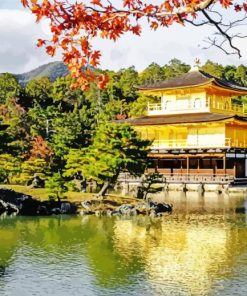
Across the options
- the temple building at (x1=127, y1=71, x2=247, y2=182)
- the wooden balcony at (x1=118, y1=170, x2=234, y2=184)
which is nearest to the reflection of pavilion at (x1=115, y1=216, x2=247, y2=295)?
the wooden balcony at (x1=118, y1=170, x2=234, y2=184)

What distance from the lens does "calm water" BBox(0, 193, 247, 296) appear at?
448 inches

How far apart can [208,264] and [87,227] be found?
6.62 meters

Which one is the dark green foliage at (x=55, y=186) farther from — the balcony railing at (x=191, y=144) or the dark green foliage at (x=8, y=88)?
the dark green foliage at (x=8, y=88)

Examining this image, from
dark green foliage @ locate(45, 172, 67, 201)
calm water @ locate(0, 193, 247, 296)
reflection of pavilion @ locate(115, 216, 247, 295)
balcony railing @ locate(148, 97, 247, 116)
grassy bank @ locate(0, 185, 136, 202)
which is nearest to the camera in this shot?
calm water @ locate(0, 193, 247, 296)

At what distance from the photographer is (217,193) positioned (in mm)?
33000

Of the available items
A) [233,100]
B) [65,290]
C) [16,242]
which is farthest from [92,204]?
[233,100]

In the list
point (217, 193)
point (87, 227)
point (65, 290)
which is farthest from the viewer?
point (217, 193)

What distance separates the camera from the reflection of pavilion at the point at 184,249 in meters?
11.7

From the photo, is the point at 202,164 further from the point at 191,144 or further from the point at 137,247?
the point at 137,247

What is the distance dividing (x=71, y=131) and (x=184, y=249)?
932 inches

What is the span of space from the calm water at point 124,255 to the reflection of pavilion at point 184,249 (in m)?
0.02

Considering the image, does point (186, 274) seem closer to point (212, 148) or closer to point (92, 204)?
point (92, 204)

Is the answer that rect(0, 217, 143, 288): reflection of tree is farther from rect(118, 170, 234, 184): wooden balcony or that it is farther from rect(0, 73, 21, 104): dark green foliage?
rect(0, 73, 21, 104): dark green foliage

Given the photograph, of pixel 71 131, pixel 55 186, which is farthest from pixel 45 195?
pixel 71 131
